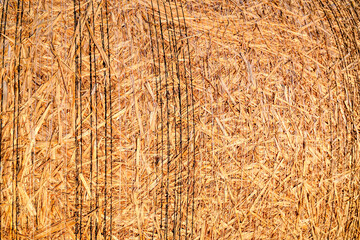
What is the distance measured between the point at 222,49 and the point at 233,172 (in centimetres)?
25

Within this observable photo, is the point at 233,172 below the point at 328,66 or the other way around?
below

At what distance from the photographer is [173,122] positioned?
60 centimetres

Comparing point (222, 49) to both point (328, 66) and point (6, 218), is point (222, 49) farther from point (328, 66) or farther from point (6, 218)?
point (6, 218)

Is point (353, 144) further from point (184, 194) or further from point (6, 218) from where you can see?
point (6, 218)

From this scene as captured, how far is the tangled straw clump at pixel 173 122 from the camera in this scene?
0.56m

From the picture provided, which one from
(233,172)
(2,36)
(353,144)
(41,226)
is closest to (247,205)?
(233,172)

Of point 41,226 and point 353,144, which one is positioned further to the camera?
point 353,144

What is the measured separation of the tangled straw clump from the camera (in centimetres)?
56

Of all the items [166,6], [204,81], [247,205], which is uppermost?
[166,6]

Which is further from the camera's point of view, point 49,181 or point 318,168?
point 318,168

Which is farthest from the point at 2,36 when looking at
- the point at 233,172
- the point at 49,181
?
the point at 233,172

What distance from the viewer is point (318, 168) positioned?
69 cm

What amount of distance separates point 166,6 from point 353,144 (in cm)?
51

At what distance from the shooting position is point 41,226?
56 cm
